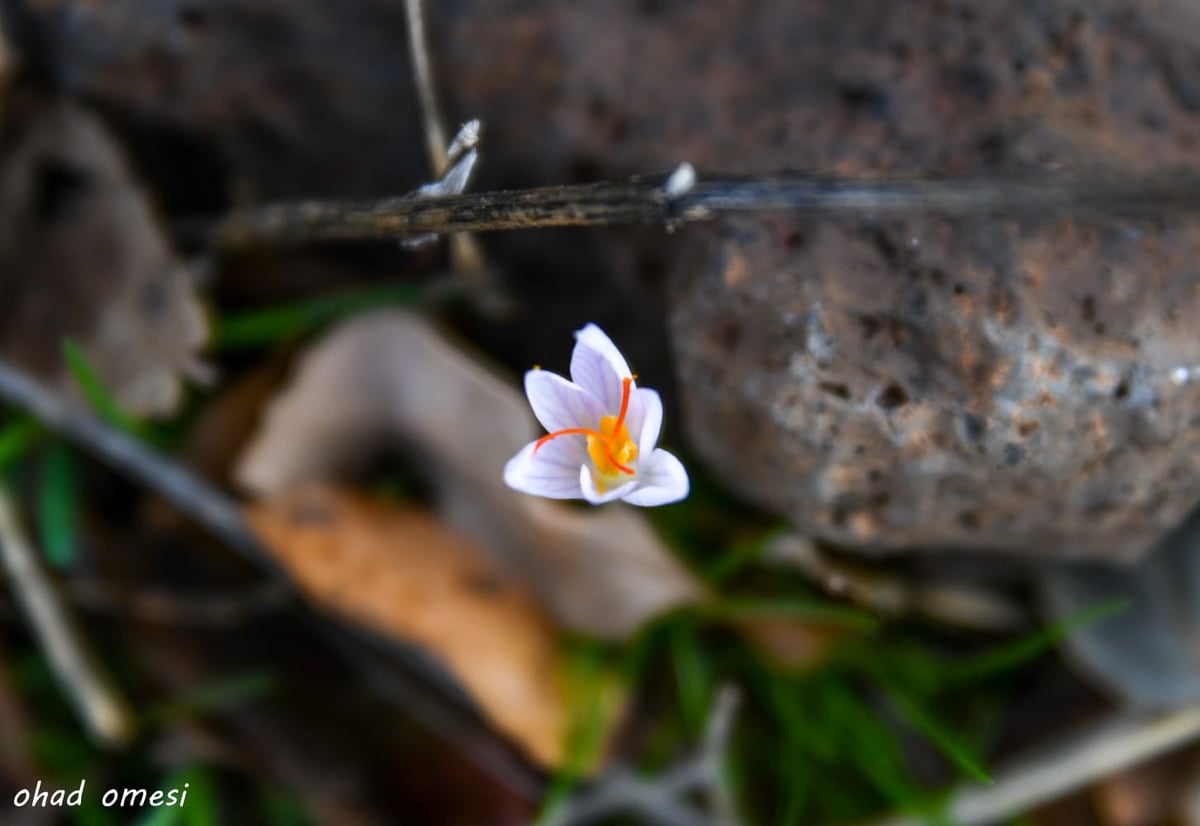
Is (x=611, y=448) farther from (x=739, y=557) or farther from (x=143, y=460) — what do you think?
(x=143, y=460)

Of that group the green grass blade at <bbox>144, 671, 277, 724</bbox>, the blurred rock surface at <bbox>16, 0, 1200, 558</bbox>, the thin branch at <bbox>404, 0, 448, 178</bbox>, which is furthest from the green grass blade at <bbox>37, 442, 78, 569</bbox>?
the thin branch at <bbox>404, 0, 448, 178</bbox>

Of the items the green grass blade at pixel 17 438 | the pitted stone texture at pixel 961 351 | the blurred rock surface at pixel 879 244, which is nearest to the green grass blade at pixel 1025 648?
the blurred rock surface at pixel 879 244

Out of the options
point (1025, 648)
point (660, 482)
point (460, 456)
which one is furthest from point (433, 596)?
point (1025, 648)

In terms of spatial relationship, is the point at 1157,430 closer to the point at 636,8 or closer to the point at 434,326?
the point at 636,8

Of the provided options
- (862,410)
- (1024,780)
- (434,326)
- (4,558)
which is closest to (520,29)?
(434,326)

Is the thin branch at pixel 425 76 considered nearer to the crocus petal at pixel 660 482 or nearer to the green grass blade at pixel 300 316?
the green grass blade at pixel 300 316

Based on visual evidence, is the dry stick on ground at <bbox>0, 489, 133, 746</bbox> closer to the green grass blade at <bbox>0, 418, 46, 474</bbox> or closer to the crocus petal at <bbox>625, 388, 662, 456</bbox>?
the green grass blade at <bbox>0, 418, 46, 474</bbox>
